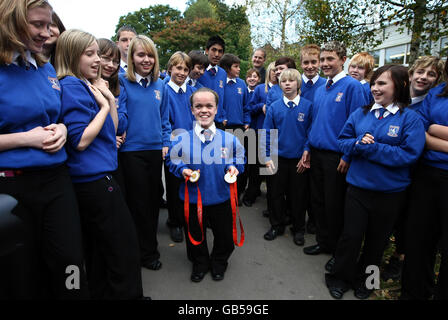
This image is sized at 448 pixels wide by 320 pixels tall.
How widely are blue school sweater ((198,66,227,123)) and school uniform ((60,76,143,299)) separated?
9.50ft

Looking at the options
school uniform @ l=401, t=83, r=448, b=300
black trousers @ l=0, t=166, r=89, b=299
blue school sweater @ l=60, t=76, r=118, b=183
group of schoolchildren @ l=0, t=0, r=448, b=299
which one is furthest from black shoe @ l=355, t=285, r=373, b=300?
blue school sweater @ l=60, t=76, r=118, b=183

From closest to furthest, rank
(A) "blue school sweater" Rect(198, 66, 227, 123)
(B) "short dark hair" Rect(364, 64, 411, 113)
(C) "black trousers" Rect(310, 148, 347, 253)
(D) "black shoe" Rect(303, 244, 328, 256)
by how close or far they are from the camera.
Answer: (B) "short dark hair" Rect(364, 64, 411, 113) → (C) "black trousers" Rect(310, 148, 347, 253) → (D) "black shoe" Rect(303, 244, 328, 256) → (A) "blue school sweater" Rect(198, 66, 227, 123)

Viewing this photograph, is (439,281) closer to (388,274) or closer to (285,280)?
(388,274)

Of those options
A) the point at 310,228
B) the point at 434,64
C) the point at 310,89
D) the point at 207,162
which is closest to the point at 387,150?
the point at 434,64

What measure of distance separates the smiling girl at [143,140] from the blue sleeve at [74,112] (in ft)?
3.05

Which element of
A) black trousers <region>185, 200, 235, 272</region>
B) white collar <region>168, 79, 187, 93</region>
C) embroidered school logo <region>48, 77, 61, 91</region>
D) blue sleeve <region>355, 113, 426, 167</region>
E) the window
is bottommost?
black trousers <region>185, 200, 235, 272</region>

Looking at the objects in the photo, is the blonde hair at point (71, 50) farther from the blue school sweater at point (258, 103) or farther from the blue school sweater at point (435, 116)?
the blue school sweater at point (258, 103)

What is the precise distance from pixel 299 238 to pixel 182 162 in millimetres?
2011

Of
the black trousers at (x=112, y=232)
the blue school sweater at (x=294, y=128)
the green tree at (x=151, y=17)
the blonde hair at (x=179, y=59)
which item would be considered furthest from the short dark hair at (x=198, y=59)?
the green tree at (x=151, y=17)

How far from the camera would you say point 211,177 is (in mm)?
3012

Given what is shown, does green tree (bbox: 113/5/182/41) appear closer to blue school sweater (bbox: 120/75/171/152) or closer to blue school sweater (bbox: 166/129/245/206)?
blue school sweater (bbox: 120/75/171/152)

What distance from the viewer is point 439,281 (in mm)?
2436

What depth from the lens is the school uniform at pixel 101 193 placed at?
6.70 ft

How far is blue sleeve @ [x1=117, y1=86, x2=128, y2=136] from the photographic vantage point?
2.86 m
